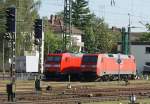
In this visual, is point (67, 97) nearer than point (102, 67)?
Yes

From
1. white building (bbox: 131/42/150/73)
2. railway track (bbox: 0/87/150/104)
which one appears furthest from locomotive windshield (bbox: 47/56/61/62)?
white building (bbox: 131/42/150/73)

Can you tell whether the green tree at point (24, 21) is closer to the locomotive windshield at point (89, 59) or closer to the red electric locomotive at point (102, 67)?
the red electric locomotive at point (102, 67)

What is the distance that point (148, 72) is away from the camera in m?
78.6

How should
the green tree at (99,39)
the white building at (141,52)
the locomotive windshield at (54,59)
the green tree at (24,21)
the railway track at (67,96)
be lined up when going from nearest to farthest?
1. the railway track at (67,96)
2. the locomotive windshield at (54,59)
3. the green tree at (24,21)
4. the white building at (141,52)
5. the green tree at (99,39)

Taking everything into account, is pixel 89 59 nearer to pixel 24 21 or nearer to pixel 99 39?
pixel 24 21

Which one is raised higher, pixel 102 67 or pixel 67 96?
pixel 67 96

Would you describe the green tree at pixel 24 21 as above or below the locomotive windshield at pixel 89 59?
above

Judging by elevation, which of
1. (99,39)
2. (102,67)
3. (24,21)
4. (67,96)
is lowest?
Answer: (102,67)

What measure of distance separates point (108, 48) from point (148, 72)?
42471 millimetres

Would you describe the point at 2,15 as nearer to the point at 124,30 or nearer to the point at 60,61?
the point at 124,30

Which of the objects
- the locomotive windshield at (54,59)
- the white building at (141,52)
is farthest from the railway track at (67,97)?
the white building at (141,52)

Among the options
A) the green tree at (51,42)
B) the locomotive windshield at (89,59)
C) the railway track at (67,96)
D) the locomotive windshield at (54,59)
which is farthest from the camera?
the green tree at (51,42)

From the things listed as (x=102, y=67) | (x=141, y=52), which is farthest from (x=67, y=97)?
(x=141, y=52)

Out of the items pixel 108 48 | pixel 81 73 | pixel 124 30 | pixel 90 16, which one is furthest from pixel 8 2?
pixel 90 16
